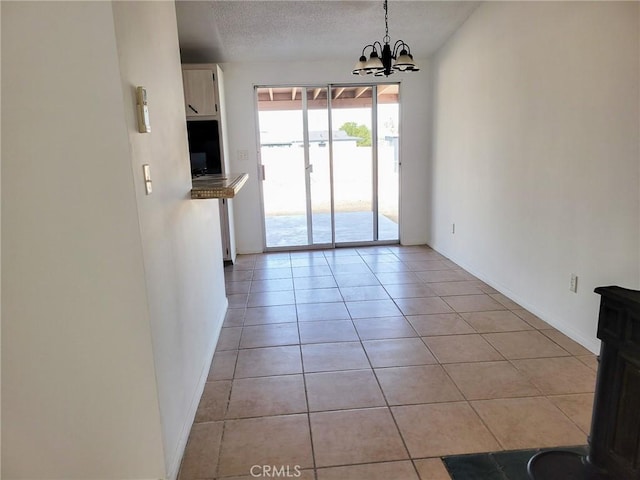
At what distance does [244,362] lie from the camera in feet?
8.75

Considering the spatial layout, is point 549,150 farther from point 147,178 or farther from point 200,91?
point 200,91

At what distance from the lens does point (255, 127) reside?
17.2 feet

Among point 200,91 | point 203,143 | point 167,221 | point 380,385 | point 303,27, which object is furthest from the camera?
Answer: point 203,143

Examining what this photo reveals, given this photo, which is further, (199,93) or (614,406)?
(199,93)

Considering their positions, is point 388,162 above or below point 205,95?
below

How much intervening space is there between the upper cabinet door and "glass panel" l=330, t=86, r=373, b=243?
4.84ft

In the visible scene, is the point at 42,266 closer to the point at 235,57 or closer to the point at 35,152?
the point at 35,152

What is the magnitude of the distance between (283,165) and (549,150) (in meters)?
3.21

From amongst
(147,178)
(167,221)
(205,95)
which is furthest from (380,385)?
(205,95)

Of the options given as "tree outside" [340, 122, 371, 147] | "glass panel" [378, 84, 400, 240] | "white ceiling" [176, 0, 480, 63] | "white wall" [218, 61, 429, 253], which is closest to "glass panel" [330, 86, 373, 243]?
"tree outside" [340, 122, 371, 147]

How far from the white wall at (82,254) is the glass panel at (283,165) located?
3578 mm

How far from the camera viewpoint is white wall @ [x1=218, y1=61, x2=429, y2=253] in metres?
5.13

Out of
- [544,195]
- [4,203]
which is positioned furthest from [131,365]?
[544,195]

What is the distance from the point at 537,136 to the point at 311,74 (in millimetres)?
2917
